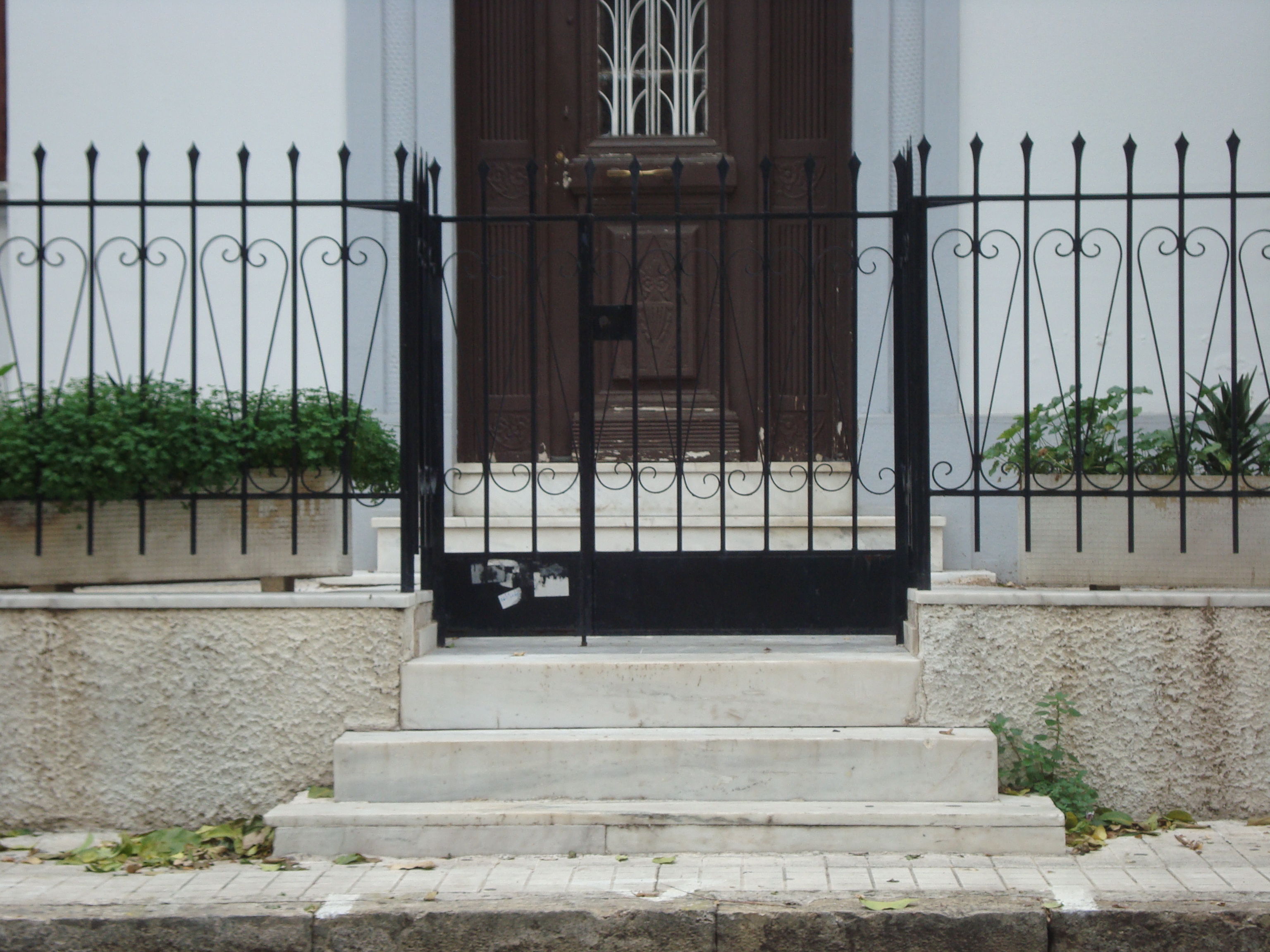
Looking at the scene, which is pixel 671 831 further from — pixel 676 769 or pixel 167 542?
pixel 167 542

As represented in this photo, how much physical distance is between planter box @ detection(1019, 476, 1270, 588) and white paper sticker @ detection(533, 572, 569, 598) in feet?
5.52

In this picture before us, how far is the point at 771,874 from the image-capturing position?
10.8ft

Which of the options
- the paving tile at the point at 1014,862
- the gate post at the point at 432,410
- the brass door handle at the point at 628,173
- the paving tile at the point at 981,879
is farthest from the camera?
the brass door handle at the point at 628,173

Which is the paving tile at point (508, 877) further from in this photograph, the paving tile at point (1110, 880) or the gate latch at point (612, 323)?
the gate latch at point (612, 323)

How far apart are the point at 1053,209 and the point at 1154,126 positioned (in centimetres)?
65

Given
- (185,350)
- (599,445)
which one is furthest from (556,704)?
(185,350)

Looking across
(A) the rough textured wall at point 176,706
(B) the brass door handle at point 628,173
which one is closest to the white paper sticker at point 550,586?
(A) the rough textured wall at point 176,706

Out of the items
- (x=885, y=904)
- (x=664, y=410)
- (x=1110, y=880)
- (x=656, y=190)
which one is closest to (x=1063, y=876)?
(x=1110, y=880)

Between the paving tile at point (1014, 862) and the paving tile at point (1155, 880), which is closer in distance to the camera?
the paving tile at point (1155, 880)

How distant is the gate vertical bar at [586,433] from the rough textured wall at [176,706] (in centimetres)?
69

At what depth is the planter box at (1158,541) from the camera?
4.04 m

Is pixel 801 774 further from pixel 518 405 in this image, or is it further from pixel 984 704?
pixel 518 405

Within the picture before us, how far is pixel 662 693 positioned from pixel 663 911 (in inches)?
36.4

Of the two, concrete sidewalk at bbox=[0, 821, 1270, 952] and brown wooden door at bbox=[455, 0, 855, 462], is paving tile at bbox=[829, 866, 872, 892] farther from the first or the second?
brown wooden door at bbox=[455, 0, 855, 462]
